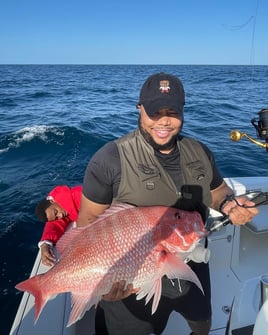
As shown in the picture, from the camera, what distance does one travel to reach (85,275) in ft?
6.10

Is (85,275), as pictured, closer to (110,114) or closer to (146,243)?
(146,243)

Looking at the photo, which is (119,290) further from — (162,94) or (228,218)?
(162,94)

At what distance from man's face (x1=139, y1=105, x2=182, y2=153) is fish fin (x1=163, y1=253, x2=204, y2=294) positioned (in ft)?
2.64

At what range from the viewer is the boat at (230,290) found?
2.00 metres

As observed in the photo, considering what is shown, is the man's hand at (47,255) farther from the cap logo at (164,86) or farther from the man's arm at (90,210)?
the cap logo at (164,86)

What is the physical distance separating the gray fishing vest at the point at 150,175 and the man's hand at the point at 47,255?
2.78 feet

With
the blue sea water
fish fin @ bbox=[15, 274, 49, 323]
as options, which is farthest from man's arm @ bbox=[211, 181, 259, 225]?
the blue sea water

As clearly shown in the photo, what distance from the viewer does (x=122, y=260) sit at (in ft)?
6.11

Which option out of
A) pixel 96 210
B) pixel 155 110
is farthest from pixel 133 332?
pixel 155 110

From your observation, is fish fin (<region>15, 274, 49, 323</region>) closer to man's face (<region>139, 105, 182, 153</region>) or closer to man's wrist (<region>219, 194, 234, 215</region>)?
man's face (<region>139, 105, 182, 153</region>)

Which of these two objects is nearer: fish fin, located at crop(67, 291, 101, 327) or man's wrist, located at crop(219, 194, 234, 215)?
fish fin, located at crop(67, 291, 101, 327)

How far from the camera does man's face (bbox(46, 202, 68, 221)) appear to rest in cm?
302

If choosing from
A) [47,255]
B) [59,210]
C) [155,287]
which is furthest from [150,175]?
[59,210]

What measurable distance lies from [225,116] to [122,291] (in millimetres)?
13244
